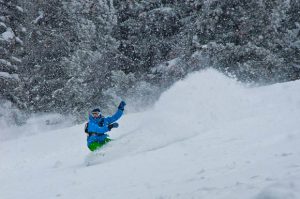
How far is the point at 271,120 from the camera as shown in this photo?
8.58 metres

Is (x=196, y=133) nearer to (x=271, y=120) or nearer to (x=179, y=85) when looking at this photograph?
(x=271, y=120)

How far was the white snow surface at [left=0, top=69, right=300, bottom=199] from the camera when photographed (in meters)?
5.09

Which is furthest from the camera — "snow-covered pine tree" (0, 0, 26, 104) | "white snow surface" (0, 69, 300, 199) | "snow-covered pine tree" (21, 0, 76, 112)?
"snow-covered pine tree" (21, 0, 76, 112)

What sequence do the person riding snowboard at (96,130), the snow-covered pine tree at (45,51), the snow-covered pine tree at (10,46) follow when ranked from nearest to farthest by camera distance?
the person riding snowboard at (96,130) → the snow-covered pine tree at (10,46) → the snow-covered pine tree at (45,51)

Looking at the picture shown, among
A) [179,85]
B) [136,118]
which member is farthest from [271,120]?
[136,118]

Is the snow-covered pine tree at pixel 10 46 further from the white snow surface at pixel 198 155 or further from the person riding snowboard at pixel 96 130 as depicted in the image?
the person riding snowboard at pixel 96 130

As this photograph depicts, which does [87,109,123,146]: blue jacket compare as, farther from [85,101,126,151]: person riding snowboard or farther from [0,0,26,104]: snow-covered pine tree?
[0,0,26,104]: snow-covered pine tree

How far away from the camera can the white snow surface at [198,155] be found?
5.09 m

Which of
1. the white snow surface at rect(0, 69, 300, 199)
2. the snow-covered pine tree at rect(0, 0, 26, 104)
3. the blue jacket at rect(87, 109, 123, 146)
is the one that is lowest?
the white snow surface at rect(0, 69, 300, 199)

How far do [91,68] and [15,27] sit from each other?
4.12 m

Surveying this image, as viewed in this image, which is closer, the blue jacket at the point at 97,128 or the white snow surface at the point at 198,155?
the white snow surface at the point at 198,155

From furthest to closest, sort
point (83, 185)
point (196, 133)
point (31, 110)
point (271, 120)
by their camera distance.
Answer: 1. point (31, 110)
2. point (196, 133)
3. point (271, 120)
4. point (83, 185)

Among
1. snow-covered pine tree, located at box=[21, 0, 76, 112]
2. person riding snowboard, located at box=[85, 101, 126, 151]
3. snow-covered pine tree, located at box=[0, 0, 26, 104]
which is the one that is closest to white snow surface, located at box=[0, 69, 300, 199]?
person riding snowboard, located at box=[85, 101, 126, 151]

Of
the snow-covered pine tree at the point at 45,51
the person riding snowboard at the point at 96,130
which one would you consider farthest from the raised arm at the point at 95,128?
the snow-covered pine tree at the point at 45,51
